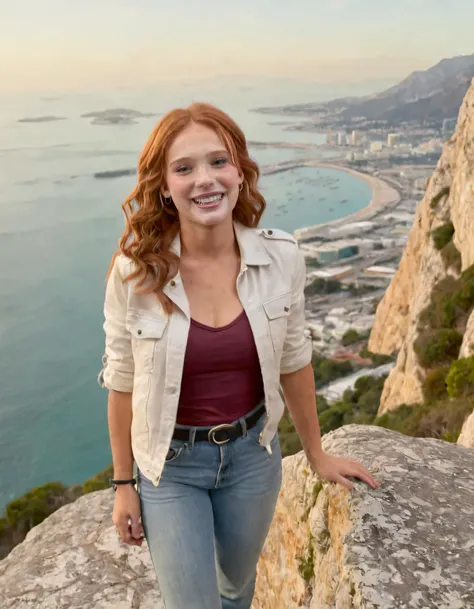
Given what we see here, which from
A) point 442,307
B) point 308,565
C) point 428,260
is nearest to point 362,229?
point 428,260

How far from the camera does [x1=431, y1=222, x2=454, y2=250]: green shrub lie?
17484 mm

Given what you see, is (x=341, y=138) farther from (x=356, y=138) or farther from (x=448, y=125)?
(x=448, y=125)

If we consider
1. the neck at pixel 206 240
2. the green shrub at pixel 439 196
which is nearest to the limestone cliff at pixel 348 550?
the neck at pixel 206 240

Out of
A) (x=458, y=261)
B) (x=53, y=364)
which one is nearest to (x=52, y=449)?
(x=53, y=364)

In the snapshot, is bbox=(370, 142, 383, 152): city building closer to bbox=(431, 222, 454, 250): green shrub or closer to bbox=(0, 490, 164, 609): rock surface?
bbox=(431, 222, 454, 250): green shrub

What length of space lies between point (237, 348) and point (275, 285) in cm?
28

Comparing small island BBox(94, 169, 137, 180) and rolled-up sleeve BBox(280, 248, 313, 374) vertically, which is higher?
rolled-up sleeve BBox(280, 248, 313, 374)

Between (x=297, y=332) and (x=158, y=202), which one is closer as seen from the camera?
(x=158, y=202)

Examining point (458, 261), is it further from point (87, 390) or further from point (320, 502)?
point (87, 390)

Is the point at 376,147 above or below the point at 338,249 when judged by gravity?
above

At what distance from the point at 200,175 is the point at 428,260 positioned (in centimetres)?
1709

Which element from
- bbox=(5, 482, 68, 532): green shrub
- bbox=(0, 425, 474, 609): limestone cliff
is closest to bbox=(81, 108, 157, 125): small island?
bbox=(5, 482, 68, 532): green shrub

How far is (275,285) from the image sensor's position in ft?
6.76

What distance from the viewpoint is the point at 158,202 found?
2.06m
